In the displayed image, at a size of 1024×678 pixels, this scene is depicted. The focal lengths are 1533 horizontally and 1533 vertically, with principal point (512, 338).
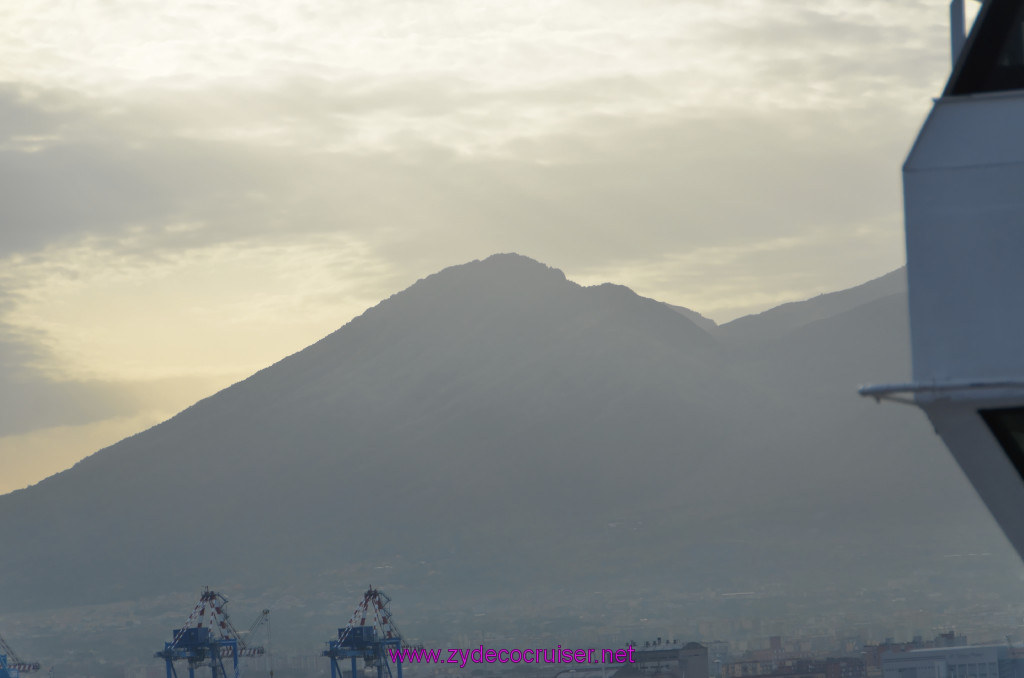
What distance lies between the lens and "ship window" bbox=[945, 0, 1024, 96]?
8.28 m

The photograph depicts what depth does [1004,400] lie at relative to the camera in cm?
802

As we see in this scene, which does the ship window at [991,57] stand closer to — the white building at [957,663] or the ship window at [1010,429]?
the ship window at [1010,429]

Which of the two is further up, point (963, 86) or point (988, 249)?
point (963, 86)

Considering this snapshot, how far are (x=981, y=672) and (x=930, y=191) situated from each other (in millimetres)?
111502

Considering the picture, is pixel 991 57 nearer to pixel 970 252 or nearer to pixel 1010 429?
pixel 970 252

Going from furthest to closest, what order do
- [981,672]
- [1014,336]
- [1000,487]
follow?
[981,672] < [1000,487] < [1014,336]

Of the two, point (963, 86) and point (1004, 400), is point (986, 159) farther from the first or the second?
point (1004, 400)

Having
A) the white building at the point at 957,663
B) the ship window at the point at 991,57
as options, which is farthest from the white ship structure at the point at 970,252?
the white building at the point at 957,663

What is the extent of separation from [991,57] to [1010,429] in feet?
6.62

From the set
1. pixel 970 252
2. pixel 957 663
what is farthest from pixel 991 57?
pixel 957 663

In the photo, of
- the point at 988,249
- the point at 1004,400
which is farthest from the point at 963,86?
the point at 1004,400

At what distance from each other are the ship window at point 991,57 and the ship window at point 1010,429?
1744 mm

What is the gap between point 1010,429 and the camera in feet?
27.0

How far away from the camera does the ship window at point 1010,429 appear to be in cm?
816
